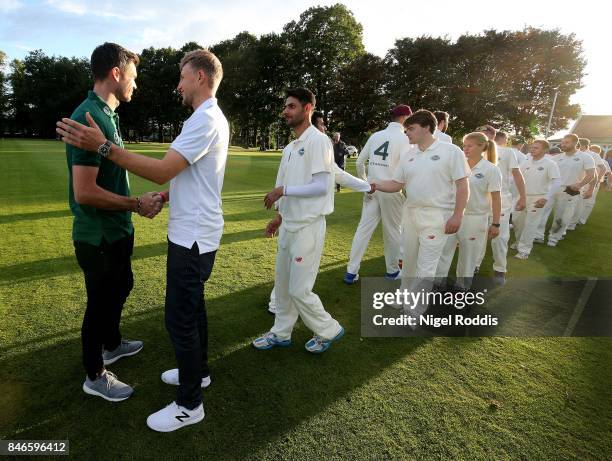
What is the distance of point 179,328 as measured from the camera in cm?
247

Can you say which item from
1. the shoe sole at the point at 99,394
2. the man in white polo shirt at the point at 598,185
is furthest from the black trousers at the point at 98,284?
the man in white polo shirt at the point at 598,185

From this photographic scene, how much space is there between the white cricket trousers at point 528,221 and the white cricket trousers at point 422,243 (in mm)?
4417

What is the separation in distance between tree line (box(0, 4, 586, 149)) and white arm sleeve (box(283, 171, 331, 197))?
41117mm

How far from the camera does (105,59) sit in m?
2.55

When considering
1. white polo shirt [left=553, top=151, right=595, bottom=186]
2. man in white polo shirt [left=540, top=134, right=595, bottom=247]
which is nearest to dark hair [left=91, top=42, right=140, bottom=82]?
→ man in white polo shirt [left=540, top=134, right=595, bottom=247]

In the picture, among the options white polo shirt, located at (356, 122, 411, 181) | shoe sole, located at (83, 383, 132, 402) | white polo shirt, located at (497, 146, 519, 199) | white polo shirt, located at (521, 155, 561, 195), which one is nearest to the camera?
shoe sole, located at (83, 383, 132, 402)

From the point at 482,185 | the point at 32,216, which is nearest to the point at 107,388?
the point at 482,185

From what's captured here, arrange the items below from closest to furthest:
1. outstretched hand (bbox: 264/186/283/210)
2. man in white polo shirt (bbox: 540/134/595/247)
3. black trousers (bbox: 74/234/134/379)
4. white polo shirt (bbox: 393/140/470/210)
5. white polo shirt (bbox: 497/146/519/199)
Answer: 1. black trousers (bbox: 74/234/134/379)
2. outstretched hand (bbox: 264/186/283/210)
3. white polo shirt (bbox: 393/140/470/210)
4. white polo shirt (bbox: 497/146/519/199)
5. man in white polo shirt (bbox: 540/134/595/247)

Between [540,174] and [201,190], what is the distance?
761cm

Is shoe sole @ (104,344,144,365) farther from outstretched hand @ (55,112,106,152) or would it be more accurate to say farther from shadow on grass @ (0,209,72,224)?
shadow on grass @ (0,209,72,224)

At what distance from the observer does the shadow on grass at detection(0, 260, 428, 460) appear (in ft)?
8.19

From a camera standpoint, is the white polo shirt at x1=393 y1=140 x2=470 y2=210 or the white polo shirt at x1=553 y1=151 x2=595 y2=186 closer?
the white polo shirt at x1=393 y1=140 x2=470 y2=210

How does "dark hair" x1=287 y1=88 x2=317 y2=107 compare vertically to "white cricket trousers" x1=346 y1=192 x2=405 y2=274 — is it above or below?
above

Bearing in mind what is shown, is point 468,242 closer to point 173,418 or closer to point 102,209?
point 173,418
